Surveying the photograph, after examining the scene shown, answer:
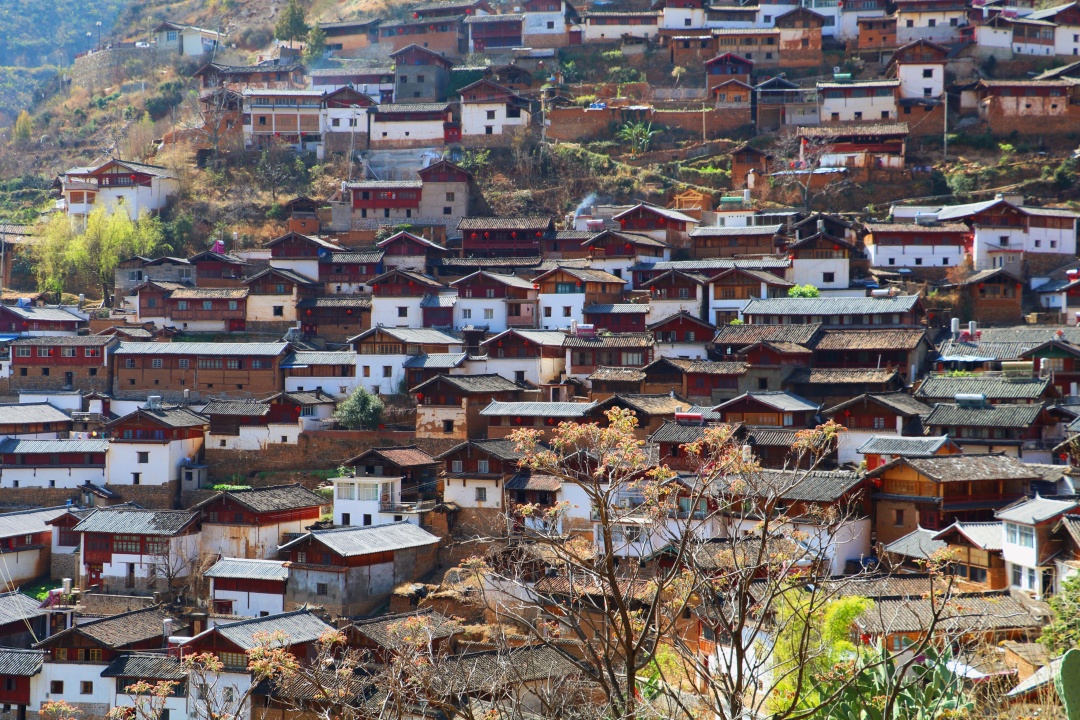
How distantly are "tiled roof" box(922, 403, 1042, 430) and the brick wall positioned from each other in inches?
721

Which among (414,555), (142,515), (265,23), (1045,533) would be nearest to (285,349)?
(142,515)

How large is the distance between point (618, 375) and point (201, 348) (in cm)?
1806

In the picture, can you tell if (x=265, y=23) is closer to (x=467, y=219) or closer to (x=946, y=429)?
(x=467, y=219)

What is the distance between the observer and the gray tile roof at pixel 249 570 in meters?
35.8

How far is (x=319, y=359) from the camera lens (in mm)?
48156

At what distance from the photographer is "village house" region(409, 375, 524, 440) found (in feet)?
140

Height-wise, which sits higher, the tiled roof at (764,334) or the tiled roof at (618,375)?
the tiled roof at (764,334)

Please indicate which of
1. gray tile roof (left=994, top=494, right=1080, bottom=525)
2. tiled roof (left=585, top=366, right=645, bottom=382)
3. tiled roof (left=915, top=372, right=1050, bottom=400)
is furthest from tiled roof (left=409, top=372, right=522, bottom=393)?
gray tile roof (left=994, top=494, right=1080, bottom=525)

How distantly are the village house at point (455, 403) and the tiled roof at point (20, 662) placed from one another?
1497 cm

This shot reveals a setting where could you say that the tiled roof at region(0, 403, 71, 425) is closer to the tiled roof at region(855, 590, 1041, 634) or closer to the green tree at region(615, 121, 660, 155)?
the green tree at region(615, 121, 660, 155)

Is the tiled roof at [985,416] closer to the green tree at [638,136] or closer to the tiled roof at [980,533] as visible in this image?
the tiled roof at [980,533]

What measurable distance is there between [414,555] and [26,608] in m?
12.0

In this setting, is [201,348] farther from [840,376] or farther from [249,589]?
[840,376]

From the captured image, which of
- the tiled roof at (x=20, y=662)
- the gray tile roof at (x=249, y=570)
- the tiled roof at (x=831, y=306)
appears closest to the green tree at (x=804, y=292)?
the tiled roof at (x=831, y=306)
